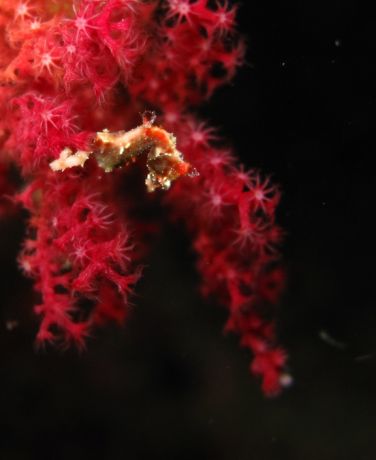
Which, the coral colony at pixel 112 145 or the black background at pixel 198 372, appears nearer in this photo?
the coral colony at pixel 112 145

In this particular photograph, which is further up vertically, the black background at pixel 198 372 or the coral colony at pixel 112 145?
the coral colony at pixel 112 145

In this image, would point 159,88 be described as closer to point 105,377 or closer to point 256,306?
point 256,306

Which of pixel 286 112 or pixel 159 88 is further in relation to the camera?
pixel 286 112

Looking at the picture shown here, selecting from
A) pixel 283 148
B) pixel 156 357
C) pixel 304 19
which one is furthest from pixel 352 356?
pixel 304 19

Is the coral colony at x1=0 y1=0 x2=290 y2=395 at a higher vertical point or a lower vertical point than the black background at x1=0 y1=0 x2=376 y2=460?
higher

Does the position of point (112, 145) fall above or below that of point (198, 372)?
above

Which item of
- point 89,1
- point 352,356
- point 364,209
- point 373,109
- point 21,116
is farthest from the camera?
point 352,356

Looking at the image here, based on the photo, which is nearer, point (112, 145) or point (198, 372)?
point (112, 145)

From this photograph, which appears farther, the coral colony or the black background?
the black background
